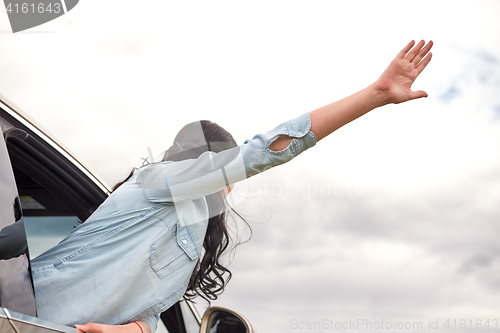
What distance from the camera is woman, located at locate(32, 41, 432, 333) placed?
116 centimetres

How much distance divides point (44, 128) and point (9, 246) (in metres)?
0.77

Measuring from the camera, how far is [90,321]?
1.21m

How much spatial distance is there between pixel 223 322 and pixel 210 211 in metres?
0.56

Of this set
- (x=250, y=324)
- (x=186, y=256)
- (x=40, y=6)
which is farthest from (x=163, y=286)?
(x=40, y=6)

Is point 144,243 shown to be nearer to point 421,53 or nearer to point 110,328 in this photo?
point 110,328

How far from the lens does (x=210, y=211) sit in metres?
1.49

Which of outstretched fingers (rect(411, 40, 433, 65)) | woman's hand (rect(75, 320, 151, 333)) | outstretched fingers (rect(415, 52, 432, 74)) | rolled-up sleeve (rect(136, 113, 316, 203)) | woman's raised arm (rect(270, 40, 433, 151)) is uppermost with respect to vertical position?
outstretched fingers (rect(411, 40, 433, 65))

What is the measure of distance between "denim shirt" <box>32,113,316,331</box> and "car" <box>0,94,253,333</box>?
0.46 ft

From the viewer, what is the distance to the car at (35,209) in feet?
3.10

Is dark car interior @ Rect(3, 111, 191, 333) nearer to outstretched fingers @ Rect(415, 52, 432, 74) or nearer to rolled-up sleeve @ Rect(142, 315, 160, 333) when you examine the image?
rolled-up sleeve @ Rect(142, 315, 160, 333)

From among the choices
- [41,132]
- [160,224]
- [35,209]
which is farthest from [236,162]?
[35,209]

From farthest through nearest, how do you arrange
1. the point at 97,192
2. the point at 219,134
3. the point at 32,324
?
the point at 97,192 → the point at 219,134 → the point at 32,324

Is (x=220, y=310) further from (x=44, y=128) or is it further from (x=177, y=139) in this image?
(x=44, y=128)

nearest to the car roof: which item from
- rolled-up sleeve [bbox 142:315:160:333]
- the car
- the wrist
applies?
the car
